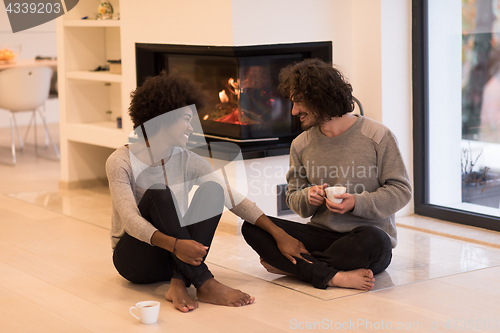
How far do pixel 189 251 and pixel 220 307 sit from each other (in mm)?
233

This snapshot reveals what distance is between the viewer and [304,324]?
1.97m

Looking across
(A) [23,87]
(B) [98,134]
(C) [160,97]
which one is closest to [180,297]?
(C) [160,97]

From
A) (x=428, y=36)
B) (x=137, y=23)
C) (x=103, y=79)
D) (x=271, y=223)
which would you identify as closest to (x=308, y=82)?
(x=271, y=223)

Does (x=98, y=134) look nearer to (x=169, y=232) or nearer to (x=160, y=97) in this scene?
(x=160, y=97)

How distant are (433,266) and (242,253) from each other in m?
0.83

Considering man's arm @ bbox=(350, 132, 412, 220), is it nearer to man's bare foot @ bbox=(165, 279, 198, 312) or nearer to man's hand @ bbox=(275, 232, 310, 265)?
man's hand @ bbox=(275, 232, 310, 265)

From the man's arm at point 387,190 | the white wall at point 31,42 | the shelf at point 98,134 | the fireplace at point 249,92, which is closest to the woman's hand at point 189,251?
the man's arm at point 387,190

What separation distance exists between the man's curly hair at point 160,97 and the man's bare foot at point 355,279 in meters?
0.82

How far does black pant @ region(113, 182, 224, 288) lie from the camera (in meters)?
2.13

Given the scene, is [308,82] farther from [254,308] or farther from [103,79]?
[103,79]

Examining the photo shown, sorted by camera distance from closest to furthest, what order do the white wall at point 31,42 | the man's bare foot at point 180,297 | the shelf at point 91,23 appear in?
the man's bare foot at point 180,297 → the shelf at point 91,23 → the white wall at point 31,42

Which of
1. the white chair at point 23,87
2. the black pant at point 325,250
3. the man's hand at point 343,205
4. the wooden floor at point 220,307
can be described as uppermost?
the white chair at point 23,87

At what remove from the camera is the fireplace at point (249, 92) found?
320 cm

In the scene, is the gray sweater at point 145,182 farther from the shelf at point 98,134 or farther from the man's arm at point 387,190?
the shelf at point 98,134
